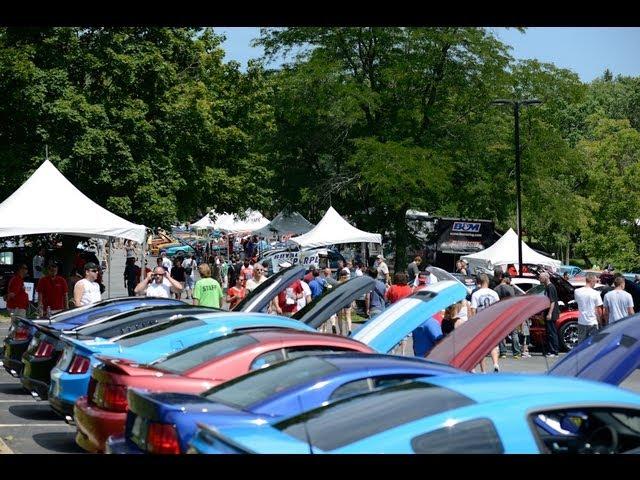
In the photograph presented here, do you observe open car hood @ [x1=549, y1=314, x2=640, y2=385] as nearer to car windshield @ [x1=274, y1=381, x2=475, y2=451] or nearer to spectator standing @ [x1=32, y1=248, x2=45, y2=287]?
car windshield @ [x1=274, y1=381, x2=475, y2=451]

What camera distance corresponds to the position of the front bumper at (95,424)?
8.02 m

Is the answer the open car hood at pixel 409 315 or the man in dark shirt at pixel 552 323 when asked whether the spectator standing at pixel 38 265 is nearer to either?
the man in dark shirt at pixel 552 323

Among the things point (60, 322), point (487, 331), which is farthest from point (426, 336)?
point (60, 322)

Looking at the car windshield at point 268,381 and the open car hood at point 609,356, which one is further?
the open car hood at point 609,356

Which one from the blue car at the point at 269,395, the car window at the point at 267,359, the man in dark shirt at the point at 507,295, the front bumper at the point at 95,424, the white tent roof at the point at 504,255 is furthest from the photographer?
the white tent roof at the point at 504,255

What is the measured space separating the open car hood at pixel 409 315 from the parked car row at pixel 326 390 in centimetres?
1

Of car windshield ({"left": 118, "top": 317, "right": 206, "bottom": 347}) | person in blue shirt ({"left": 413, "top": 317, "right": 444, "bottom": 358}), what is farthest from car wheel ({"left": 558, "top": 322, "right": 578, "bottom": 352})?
car windshield ({"left": 118, "top": 317, "right": 206, "bottom": 347})

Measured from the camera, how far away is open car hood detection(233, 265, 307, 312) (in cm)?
1408

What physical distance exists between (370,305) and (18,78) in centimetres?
1362

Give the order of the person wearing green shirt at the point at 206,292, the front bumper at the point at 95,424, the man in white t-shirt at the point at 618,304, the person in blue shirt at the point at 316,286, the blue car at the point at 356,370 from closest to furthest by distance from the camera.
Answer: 1. the blue car at the point at 356,370
2. the front bumper at the point at 95,424
3. the person wearing green shirt at the point at 206,292
4. the man in white t-shirt at the point at 618,304
5. the person in blue shirt at the point at 316,286

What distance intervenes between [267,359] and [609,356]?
104 inches

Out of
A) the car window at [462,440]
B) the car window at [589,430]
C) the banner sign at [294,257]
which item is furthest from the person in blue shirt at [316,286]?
the banner sign at [294,257]
